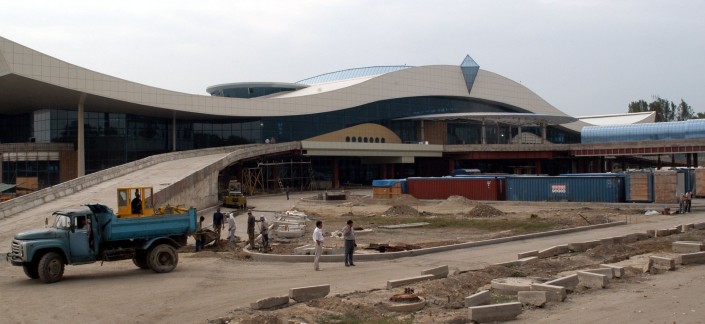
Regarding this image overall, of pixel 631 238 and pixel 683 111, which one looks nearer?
pixel 631 238

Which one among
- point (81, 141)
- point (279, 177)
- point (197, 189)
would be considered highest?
point (81, 141)

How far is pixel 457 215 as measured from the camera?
40000mm

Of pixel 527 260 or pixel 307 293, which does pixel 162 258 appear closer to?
pixel 307 293

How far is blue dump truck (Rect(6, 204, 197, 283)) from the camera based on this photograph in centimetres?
1816

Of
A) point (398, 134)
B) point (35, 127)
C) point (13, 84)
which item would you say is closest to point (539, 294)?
point (13, 84)

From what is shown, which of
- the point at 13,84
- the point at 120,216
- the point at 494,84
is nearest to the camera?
the point at 120,216

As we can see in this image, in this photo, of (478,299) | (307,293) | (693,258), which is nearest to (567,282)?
(478,299)

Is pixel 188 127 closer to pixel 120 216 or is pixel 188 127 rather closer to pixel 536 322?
pixel 120 216

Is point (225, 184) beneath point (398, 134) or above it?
beneath

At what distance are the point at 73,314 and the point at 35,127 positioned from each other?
57.0 metres

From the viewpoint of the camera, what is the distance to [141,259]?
2027 centimetres

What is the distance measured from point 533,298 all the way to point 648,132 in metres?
75.6

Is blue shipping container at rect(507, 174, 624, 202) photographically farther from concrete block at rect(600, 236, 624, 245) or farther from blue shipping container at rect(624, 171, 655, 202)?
concrete block at rect(600, 236, 624, 245)

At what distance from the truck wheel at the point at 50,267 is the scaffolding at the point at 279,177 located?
42725mm
